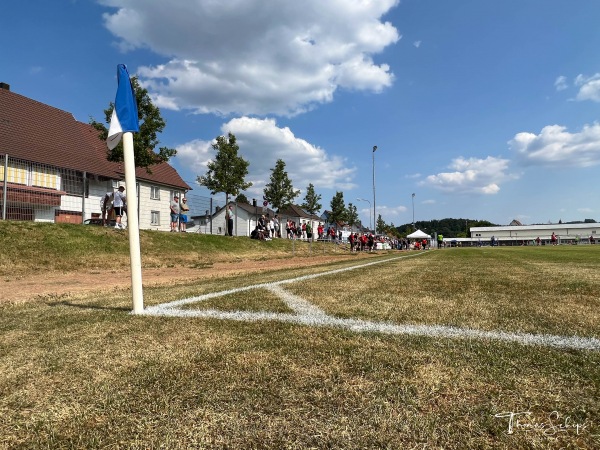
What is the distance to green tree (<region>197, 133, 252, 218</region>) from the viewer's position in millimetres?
35781

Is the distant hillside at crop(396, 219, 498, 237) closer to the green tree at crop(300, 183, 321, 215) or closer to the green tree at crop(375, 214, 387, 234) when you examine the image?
the green tree at crop(375, 214, 387, 234)

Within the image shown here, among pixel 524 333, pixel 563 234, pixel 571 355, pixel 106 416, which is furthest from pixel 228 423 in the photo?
pixel 563 234

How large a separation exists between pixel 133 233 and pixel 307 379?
10.7 feet

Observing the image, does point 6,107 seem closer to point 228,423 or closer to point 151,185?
point 151,185

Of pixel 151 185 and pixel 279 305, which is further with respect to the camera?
pixel 151 185

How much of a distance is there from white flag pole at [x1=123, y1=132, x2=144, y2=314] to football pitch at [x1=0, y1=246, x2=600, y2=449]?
30 cm

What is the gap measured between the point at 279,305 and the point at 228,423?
285 cm

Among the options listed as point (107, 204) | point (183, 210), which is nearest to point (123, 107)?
point (107, 204)

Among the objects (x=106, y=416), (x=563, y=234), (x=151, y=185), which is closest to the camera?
(x=106, y=416)

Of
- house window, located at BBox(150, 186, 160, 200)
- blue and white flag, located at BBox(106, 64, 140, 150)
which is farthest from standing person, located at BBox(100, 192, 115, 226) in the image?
house window, located at BBox(150, 186, 160, 200)

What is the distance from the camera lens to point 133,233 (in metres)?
4.44

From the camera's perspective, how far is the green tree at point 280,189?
48594mm

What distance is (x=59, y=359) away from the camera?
8.39 feet

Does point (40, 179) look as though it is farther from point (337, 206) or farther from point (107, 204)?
point (337, 206)
